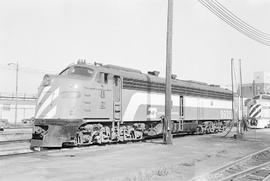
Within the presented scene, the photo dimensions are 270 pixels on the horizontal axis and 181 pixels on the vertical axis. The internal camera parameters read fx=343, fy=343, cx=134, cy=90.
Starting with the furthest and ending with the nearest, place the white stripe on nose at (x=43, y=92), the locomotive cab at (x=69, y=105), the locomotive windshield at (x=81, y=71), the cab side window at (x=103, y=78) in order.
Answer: the cab side window at (x=103, y=78) < the locomotive windshield at (x=81, y=71) < the white stripe on nose at (x=43, y=92) < the locomotive cab at (x=69, y=105)

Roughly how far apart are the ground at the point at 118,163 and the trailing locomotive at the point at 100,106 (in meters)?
1.05

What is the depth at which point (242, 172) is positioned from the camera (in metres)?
9.51

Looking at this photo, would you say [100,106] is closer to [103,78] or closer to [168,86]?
[103,78]

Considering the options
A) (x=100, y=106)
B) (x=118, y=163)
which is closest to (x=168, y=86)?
(x=100, y=106)

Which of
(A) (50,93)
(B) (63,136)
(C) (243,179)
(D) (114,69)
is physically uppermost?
(D) (114,69)

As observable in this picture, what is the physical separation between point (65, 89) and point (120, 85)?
3241 millimetres

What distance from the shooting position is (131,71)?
60.4ft

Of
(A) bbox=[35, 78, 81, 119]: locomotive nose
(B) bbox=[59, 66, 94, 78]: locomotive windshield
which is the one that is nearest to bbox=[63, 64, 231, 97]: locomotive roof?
(B) bbox=[59, 66, 94, 78]: locomotive windshield

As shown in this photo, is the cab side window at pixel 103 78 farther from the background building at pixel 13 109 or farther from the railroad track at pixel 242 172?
the background building at pixel 13 109

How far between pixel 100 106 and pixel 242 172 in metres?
7.54

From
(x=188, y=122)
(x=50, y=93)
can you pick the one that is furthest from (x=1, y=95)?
(x=50, y=93)

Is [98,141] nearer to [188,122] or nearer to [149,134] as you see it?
[149,134]

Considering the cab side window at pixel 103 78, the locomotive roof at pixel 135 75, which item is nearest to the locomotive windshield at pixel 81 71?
the locomotive roof at pixel 135 75

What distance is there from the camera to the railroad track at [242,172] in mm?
8891
